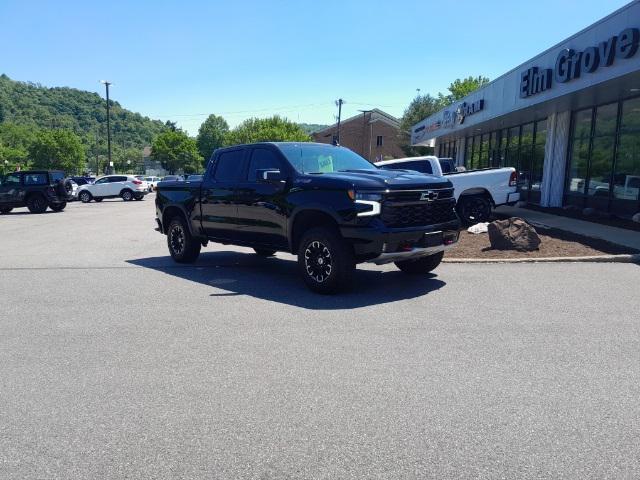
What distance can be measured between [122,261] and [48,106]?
14767 centimetres

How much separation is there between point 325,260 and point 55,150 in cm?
9209

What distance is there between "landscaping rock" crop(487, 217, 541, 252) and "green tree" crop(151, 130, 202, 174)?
10778 cm

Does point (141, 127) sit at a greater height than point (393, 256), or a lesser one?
greater

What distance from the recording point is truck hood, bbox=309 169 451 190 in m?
6.45

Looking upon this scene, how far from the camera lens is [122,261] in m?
9.76

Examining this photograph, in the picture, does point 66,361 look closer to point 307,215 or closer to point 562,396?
point 307,215

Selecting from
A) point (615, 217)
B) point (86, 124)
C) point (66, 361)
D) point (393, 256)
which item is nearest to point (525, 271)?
point (393, 256)

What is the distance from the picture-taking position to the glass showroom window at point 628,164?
1448 cm

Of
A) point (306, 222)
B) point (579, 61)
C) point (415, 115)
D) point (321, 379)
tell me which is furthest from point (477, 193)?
point (415, 115)

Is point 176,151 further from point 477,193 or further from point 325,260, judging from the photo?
point 325,260

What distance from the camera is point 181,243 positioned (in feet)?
31.1

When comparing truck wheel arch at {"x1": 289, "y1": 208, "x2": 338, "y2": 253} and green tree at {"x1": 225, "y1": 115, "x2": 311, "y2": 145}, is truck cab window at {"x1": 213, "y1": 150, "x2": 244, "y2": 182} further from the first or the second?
green tree at {"x1": 225, "y1": 115, "x2": 311, "y2": 145}

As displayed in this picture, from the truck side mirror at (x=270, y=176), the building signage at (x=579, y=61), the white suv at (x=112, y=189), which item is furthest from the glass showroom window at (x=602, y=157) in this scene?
the white suv at (x=112, y=189)

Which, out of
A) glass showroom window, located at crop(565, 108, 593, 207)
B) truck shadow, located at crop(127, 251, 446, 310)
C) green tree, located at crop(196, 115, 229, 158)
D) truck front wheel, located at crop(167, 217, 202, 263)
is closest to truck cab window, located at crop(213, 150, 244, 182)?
truck front wheel, located at crop(167, 217, 202, 263)
